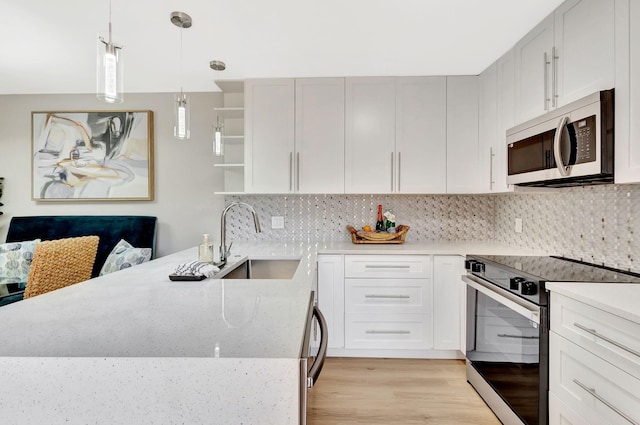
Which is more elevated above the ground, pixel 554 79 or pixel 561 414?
pixel 554 79

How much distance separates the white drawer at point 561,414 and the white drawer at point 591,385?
0.02 meters

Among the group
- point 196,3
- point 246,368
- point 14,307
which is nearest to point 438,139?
point 196,3

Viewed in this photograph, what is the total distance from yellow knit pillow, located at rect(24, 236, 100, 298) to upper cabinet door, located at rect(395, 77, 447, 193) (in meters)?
2.22

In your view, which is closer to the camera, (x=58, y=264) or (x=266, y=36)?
(x=58, y=264)

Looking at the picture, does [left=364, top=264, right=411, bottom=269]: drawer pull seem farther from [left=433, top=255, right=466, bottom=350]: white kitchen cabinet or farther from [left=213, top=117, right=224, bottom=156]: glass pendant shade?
[left=213, top=117, right=224, bottom=156]: glass pendant shade

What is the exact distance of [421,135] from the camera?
9.05 feet

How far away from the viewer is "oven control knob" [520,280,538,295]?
1.45m

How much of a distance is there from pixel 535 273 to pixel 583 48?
1105 millimetres

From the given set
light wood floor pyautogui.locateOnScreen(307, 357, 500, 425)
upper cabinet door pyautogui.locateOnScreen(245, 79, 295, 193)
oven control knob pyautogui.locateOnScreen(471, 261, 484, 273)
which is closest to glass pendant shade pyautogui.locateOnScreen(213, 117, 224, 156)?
upper cabinet door pyautogui.locateOnScreen(245, 79, 295, 193)

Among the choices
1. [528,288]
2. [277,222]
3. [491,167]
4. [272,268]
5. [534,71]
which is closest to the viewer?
[528,288]

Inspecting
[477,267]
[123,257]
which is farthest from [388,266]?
[123,257]

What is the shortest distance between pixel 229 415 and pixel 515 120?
2.37m

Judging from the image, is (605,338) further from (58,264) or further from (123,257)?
(123,257)

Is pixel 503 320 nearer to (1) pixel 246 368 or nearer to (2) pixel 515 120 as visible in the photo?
(2) pixel 515 120
